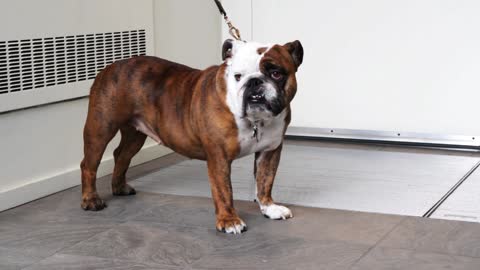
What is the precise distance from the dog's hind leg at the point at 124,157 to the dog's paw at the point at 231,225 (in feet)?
2.77

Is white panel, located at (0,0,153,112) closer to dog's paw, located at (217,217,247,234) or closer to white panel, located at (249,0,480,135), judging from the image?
white panel, located at (249,0,480,135)

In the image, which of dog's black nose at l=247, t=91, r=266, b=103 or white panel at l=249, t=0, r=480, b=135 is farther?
white panel at l=249, t=0, r=480, b=135

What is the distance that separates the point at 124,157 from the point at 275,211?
0.91 meters

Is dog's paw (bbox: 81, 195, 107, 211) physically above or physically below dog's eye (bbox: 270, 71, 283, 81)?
below

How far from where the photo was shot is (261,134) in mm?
3508

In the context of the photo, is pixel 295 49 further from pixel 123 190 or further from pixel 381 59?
pixel 381 59

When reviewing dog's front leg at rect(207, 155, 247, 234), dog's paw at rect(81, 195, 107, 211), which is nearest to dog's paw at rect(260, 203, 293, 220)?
dog's front leg at rect(207, 155, 247, 234)

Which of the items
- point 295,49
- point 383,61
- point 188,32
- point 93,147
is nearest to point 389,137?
point 383,61

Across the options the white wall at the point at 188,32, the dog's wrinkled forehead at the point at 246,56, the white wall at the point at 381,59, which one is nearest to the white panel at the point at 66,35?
the white wall at the point at 188,32

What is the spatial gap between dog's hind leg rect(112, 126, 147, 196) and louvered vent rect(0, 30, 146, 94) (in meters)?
0.49

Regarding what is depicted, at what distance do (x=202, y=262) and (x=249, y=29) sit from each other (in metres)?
2.82

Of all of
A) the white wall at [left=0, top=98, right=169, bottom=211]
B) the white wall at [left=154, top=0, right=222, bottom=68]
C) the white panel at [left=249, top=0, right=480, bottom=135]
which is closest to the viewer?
the white wall at [left=0, top=98, right=169, bottom=211]

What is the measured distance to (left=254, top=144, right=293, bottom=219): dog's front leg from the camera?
146 inches

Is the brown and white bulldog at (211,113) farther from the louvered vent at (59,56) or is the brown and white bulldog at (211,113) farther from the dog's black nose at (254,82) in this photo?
the louvered vent at (59,56)
